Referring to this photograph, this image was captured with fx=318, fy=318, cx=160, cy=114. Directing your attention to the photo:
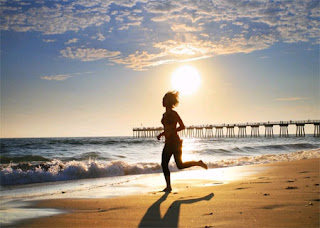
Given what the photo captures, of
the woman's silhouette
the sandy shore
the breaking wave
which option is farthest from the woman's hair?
the breaking wave

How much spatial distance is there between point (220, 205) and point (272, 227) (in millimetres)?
1146

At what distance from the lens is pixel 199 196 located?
4.95m

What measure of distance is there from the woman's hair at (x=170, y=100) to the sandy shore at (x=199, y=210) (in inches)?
63.3

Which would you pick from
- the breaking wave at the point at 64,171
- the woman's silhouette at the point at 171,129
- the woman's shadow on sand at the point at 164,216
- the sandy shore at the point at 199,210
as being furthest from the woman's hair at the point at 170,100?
the breaking wave at the point at 64,171

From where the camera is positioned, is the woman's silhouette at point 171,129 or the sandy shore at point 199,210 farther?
the woman's silhouette at point 171,129

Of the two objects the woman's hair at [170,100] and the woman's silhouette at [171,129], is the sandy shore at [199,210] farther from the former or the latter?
the woman's hair at [170,100]

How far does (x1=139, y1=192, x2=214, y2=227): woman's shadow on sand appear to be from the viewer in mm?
3366

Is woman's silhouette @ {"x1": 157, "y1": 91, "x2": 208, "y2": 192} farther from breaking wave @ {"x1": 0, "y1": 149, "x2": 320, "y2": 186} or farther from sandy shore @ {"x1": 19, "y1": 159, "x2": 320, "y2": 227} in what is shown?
breaking wave @ {"x1": 0, "y1": 149, "x2": 320, "y2": 186}

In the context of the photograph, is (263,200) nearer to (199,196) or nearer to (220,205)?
(220,205)

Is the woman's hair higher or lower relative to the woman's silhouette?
higher

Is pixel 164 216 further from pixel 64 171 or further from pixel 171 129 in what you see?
pixel 64 171

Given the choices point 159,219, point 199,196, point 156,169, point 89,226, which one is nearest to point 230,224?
point 159,219

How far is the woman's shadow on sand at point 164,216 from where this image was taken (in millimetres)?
3366

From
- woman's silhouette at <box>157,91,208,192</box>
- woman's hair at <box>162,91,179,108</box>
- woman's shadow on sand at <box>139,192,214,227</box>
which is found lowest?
woman's shadow on sand at <box>139,192,214,227</box>
